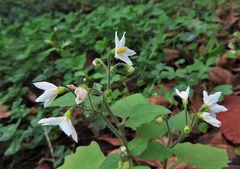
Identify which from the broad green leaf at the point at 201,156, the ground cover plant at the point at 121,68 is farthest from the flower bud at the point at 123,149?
the broad green leaf at the point at 201,156

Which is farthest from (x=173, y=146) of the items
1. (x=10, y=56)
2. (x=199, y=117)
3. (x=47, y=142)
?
(x=10, y=56)

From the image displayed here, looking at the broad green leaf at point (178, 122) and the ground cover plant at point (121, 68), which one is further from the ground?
the broad green leaf at point (178, 122)

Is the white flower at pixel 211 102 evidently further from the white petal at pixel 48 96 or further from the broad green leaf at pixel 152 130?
the white petal at pixel 48 96

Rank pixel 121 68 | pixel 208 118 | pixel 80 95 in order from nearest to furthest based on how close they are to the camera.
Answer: pixel 80 95, pixel 208 118, pixel 121 68

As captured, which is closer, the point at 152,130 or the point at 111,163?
the point at 111,163

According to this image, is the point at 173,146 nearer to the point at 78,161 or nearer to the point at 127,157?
the point at 127,157

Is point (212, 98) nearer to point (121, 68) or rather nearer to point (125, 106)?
point (125, 106)

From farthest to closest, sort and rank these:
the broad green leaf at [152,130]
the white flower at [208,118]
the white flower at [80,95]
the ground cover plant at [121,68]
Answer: the ground cover plant at [121,68], the broad green leaf at [152,130], the white flower at [208,118], the white flower at [80,95]

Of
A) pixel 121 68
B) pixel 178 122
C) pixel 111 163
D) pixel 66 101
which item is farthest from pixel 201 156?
pixel 121 68
